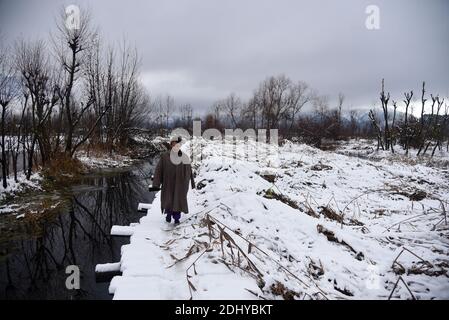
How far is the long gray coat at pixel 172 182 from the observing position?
5254 mm

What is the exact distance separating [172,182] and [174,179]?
2.9 inches

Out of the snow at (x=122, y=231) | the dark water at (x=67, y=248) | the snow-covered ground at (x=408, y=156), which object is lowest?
the dark water at (x=67, y=248)

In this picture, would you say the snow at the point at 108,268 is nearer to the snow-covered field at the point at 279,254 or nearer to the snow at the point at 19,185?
the snow-covered field at the point at 279,254

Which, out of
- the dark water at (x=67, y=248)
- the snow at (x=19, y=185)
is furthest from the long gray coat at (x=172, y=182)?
the snow at (x=19, y=185)

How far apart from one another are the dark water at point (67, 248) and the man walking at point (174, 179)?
4.43ft

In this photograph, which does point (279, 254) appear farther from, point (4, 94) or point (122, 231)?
point (4, 94)

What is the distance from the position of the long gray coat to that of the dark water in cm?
138

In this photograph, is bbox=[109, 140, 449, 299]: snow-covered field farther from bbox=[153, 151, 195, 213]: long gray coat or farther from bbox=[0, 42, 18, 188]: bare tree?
bbox=[0, 42, 18, 188]: bare tree

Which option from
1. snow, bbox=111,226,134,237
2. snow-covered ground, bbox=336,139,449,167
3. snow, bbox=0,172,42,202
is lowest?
snow, bbox=111,226,134,237

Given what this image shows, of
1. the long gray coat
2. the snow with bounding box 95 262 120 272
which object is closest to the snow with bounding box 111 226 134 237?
the long gray coat

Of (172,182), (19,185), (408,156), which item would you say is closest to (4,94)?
(19,185)

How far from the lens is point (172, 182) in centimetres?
532

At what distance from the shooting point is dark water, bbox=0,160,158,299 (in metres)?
3.97
